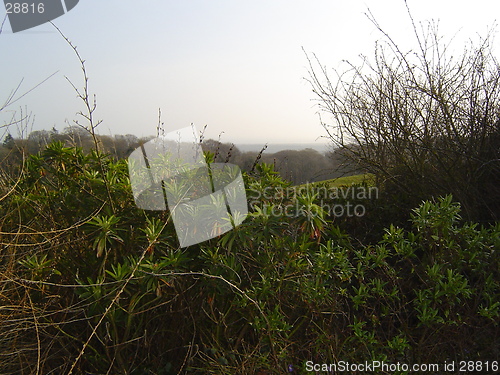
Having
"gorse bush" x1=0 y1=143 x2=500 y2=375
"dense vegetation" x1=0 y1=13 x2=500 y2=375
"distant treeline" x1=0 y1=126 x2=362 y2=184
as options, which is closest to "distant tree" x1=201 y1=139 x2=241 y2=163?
"distant treeline" x1=0 y1=126 x2=362 y2=184

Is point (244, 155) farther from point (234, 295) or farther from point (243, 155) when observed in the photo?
point (234, 295)

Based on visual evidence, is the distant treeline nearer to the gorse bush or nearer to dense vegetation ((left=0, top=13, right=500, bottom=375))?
dense vegetation ((left=0, top=13, right=500, bottom=375))

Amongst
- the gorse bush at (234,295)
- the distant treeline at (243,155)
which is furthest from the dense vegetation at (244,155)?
the gorse bush at (234,295)

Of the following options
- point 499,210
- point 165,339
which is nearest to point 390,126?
point 499,210

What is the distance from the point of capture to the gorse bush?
7.82 feet

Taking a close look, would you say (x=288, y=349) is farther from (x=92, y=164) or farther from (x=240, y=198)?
(x=92, y=164)

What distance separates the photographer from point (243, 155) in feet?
15.2

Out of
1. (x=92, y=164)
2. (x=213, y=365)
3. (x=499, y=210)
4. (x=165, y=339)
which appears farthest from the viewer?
(x=499, y=210)

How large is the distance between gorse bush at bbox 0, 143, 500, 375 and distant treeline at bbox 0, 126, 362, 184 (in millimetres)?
1375

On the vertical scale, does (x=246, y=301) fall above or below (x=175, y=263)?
below

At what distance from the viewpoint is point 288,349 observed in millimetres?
2531

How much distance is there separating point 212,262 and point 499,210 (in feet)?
9.88

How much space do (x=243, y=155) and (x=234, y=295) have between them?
231cm

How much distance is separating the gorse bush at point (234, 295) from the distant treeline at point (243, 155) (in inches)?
54.1
